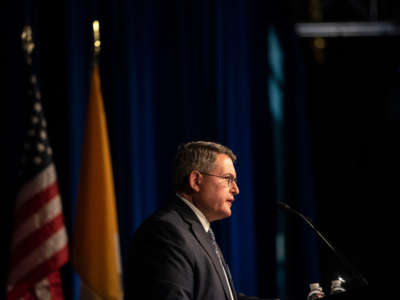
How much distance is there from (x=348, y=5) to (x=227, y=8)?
4.57 feet

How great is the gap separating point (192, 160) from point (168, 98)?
1437mm

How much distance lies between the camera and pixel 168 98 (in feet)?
12.5

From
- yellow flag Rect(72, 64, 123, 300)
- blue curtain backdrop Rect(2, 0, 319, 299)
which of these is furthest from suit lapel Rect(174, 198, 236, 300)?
blue curtain backdrop Rect(2, 0, 319, 299)

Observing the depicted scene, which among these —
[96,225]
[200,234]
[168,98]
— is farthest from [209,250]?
[168,98]

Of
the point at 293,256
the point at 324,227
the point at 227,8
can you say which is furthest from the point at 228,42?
the point at 324,227

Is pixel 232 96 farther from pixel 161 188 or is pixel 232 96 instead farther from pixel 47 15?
pixel 47 15

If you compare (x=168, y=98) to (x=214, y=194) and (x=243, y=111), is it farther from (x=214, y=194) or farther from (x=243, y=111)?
(x=214, y=194)

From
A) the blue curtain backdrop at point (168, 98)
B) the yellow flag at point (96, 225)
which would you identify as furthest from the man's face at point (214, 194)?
the blue curtain backdrop at point (168, 98)

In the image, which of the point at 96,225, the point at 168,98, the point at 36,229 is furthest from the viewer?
the point at 168,98

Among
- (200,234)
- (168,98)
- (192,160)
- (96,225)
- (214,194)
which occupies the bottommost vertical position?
(96,225)

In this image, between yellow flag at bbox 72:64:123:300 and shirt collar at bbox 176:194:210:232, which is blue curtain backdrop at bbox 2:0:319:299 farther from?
shirt collar at bbox 176:194:210:232

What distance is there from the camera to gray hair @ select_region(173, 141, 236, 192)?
244 cm

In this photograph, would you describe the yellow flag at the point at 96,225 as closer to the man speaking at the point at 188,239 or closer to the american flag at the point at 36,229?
the american flag at the point at 36,229

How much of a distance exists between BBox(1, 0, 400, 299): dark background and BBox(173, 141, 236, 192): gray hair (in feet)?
2.22
